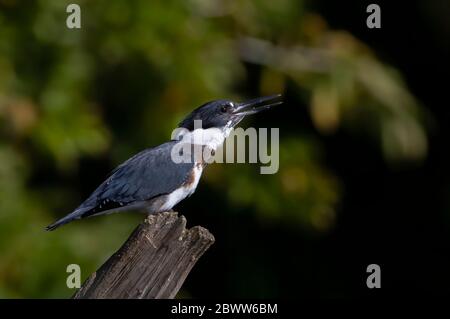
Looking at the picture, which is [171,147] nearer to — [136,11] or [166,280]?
[166,280]

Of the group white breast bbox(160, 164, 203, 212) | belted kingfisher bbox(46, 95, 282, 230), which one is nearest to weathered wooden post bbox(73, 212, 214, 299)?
belted kingfisher bbox(46, 95, 282, 230)

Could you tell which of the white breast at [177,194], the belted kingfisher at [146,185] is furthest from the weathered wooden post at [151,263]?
the white breast at [177,194]

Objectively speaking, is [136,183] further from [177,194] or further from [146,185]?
[177,194]

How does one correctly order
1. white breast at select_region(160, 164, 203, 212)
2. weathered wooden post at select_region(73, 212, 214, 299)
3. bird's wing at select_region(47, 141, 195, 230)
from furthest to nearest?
white breast at select_region(160, 164, 203, 212), bird's wing at select_region(47, 141, 195, 230), weathered wooden post at select_region(73, 212, 214, 299)

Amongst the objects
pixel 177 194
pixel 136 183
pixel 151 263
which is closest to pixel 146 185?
pixel 136 183

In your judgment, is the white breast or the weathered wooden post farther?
the white breast

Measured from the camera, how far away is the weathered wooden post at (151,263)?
11.5 ft

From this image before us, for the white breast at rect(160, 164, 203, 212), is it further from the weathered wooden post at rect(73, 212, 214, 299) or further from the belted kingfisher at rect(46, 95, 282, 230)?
the weathered wooden post at rect(73, 212, 214, 299)

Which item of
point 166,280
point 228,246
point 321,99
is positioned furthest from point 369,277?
point 166,280

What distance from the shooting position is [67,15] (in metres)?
7.24

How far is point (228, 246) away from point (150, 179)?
4193mm

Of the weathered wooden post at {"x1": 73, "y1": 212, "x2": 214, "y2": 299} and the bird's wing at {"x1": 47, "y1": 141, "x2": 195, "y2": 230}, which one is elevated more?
the bird's wing at {"x1": 47, "y1": 141, "x2": 195, "y2": 230}

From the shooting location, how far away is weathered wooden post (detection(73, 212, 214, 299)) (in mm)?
3506

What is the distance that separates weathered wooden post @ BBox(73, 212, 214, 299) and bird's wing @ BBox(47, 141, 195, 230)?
0.91m
